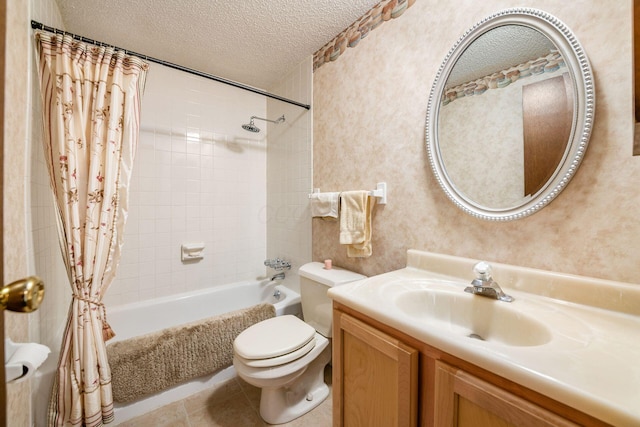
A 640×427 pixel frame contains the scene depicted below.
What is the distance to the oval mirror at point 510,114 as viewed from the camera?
0.80 metres

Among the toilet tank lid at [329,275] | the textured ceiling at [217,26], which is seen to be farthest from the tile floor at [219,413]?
the textured ceiling at [217,26]

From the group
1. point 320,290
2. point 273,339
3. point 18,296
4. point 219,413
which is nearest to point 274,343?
point 273,339

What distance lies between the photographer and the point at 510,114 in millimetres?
921

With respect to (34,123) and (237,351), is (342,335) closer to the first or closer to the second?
(237,351)

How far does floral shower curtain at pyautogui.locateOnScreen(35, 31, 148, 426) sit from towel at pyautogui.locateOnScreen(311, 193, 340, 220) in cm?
105

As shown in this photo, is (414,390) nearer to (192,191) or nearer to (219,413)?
(219,413)

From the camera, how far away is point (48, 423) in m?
1.06

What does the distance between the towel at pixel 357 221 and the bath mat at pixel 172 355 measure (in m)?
0.83

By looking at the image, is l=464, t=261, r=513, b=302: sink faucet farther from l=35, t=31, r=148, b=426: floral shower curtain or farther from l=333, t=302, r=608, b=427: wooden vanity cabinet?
l=35, t=31, r=148, b=426: floral shower curtain

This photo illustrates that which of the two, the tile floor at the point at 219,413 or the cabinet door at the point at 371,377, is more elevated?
the cabinet door at the point at 371,377

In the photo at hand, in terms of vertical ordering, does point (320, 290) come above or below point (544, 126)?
below

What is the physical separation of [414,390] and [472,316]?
37 cm

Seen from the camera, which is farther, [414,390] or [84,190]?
[84,190]

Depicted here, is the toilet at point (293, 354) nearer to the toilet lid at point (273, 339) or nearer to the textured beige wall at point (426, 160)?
the toilet lid at point (273, 339)
